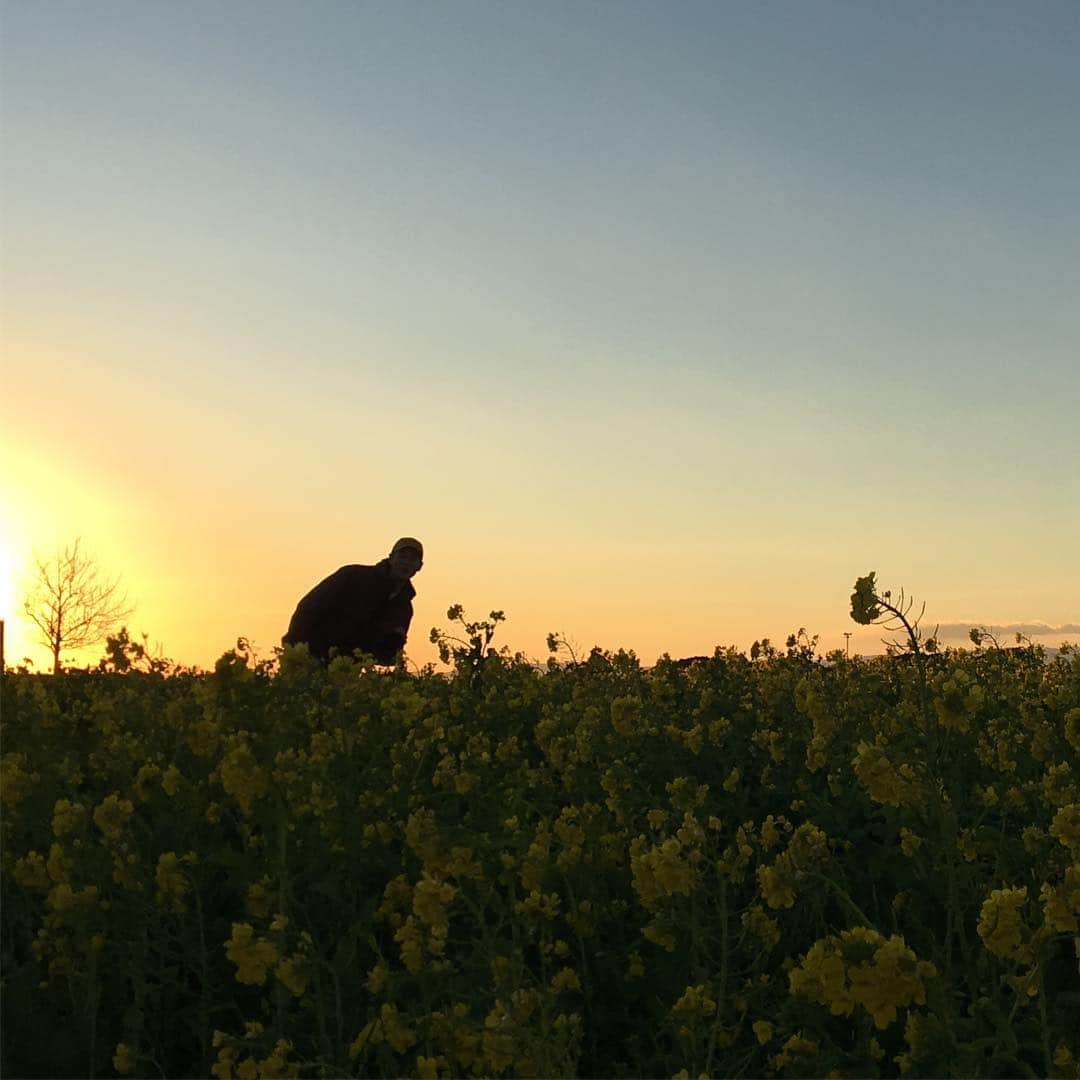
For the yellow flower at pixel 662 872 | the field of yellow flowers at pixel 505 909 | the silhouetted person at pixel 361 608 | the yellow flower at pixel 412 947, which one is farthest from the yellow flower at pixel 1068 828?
the silhouetted person at pixel 361 608

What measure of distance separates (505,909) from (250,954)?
2.93ft

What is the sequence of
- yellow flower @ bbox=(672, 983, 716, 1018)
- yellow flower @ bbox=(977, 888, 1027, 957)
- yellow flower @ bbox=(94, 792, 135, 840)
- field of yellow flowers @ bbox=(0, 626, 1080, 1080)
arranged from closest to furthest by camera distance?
yellow flower @ bbox=(977, 888, 1027, 957), field of yellow flowers @ bbox=(0, 626, 1080, 1080), yellow flower @ bbox=(672, 983, 716, 1018), yellow flower @ bbox=(94, 792, 135, 840)

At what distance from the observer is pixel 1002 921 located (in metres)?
3.19

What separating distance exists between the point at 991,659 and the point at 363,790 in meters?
10.3

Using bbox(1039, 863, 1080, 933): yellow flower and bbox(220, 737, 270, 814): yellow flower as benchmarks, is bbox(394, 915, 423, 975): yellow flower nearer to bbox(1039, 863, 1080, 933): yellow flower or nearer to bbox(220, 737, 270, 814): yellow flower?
bbox(220, 737, 270, 814): yellow flower

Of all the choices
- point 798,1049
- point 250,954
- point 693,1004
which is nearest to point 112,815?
point 250,954

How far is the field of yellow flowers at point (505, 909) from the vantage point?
3.38 meters

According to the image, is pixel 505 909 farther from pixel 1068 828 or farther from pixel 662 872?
pixel 1068 828

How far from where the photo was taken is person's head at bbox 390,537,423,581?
14914 mm

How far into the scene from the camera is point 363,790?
200 inches

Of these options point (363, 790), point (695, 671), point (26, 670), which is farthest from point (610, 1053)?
point (26, 670)

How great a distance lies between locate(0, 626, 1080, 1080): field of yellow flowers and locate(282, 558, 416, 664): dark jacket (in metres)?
8.37

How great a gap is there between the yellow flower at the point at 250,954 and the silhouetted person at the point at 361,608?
36.4 feet

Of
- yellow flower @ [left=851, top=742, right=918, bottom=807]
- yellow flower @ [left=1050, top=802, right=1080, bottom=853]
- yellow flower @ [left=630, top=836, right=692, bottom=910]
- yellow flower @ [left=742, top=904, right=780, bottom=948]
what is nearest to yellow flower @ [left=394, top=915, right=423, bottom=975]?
yellow flower @ [left=630, top=836, right=692, bottom=910]
